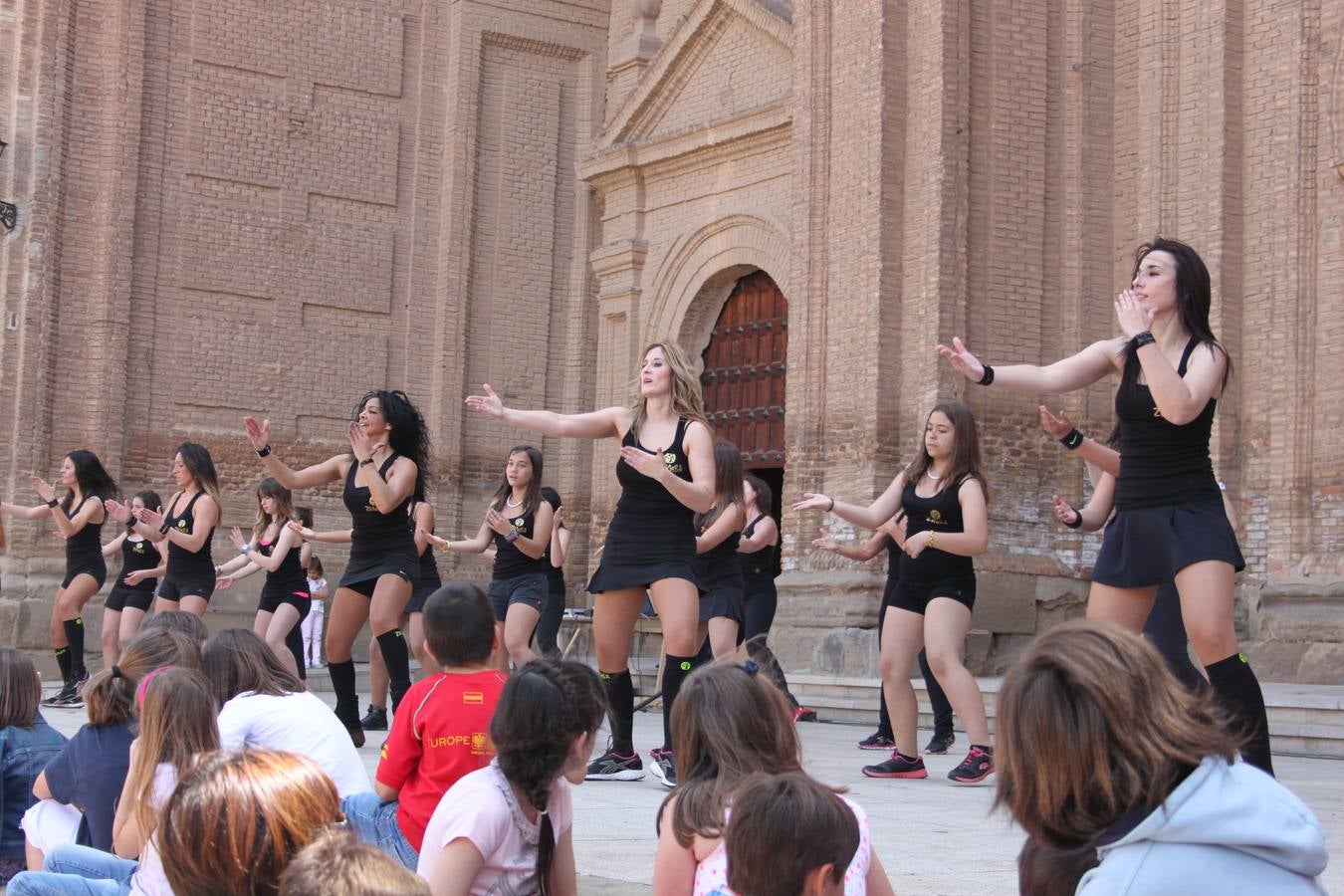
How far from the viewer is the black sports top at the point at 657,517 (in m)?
7.57

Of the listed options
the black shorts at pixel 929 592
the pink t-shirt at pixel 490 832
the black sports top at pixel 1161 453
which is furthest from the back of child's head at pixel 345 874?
the black shorts at pixel 929 592

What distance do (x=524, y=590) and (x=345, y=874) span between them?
845cm

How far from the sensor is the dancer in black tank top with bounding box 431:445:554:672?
417 inches

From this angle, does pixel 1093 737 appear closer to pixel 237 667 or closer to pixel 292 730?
pixel 292 730

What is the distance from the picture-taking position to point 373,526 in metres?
9.42

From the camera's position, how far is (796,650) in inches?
607

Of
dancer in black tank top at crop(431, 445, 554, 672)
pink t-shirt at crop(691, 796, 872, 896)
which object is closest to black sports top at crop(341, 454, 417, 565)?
dancer in black tank top at crop(431, 445, 554, 672)

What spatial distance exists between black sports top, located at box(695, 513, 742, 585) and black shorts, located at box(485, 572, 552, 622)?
147cm

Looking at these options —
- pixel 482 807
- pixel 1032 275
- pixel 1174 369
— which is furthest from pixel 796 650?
pixel 482 807

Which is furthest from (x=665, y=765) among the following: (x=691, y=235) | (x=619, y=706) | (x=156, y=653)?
(x=691, y=235)

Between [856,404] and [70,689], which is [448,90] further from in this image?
[70,689]

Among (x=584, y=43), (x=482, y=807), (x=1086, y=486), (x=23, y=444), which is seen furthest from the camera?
(x=584, y=43)

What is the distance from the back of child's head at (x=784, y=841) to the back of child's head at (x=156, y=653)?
2822mm

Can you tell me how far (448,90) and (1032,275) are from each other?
9309mm
